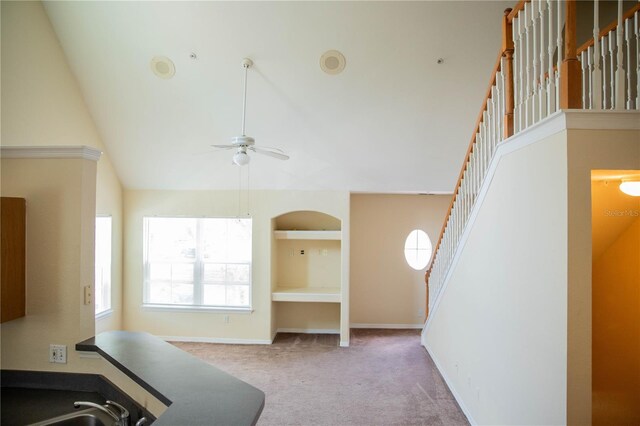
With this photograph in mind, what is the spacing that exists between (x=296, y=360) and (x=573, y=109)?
4839mm

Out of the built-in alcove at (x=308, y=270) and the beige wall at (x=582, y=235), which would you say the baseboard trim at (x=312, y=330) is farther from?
the beige wall at (x=582, y=235)

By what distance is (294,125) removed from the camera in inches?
211

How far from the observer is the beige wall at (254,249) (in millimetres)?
6371

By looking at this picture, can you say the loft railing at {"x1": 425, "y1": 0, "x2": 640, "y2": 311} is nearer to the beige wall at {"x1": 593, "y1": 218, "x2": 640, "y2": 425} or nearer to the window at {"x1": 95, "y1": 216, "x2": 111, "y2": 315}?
the beige wall at {"x1": 593, "y1": 218, "x2": 640, "y2": 425}

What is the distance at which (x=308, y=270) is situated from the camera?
7.05m

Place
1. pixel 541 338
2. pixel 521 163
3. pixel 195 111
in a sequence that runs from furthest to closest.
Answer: pixel 195 111
pixel 521 163
pixel 541 338

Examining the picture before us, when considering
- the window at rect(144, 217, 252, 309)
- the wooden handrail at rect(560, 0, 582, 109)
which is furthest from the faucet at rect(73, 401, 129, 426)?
the window at rect(144, 217, 252, 309)

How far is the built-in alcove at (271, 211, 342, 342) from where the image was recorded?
7.00 m

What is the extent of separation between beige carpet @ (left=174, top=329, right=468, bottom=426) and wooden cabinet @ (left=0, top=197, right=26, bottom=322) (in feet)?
8.55

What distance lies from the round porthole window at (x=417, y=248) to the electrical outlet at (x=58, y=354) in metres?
5.95

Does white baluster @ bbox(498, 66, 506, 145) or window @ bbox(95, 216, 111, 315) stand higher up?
white baluster @ bbox(498, 66, 506, 145)

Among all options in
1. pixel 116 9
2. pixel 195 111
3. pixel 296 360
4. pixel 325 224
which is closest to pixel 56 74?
pixel 116 9

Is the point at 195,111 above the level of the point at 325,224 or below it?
above

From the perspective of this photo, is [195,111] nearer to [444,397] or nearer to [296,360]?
[296,360]
